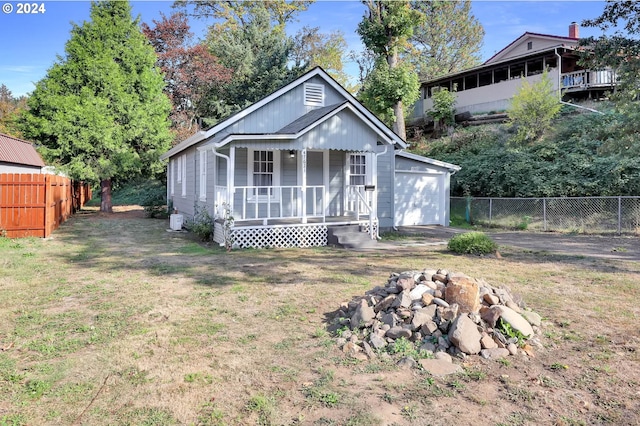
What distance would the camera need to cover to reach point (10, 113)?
27.1 m

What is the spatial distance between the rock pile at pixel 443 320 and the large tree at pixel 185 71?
81.4ft

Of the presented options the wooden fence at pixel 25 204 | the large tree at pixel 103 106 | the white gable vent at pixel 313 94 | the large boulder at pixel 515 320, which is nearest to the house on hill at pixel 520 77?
the white gable vent at pixel 313 94

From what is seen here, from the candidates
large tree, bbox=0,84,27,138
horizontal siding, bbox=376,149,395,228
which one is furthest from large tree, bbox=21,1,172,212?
horizontal siding, bbox=376,149,395,228

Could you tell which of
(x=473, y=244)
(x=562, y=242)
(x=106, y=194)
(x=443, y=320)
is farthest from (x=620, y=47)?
(x=106, y=194)

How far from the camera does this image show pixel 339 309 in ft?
17.8

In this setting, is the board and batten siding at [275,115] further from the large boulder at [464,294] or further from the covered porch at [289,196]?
the large boulder at [464,294]

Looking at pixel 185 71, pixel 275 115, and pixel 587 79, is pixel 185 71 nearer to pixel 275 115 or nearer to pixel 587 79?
pixel 275 115

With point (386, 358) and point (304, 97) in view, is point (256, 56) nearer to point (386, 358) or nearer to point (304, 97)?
point (304, 97)

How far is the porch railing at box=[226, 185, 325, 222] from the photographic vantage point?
12.3m

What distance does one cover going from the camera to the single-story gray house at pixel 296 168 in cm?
1164

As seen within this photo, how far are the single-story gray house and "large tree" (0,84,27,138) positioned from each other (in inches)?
396

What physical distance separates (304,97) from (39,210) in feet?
28.6

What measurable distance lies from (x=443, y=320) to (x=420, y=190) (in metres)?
13.0

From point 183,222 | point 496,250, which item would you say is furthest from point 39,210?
point 496,250
